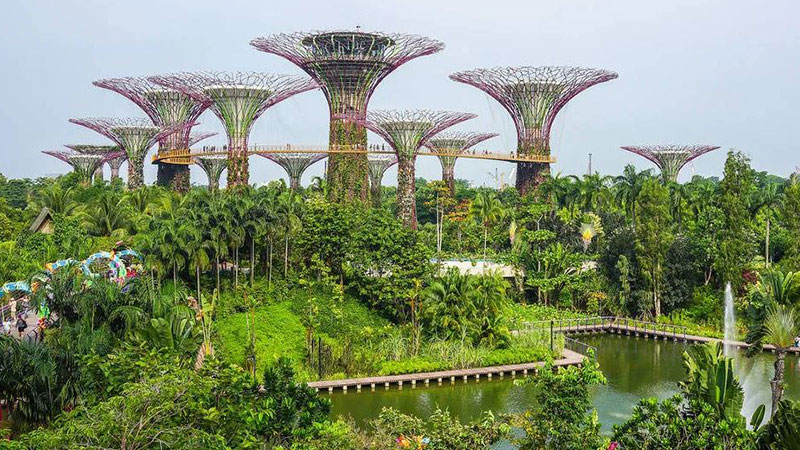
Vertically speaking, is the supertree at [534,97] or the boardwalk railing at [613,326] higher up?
the supertree at [534,97]

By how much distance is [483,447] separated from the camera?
1413 cm

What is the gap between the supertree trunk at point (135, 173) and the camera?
56.3m

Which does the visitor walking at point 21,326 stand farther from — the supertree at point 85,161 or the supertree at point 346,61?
the supertree at point 85,161

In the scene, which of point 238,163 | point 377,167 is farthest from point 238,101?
point 377,167

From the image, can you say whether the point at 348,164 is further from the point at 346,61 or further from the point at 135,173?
the point at 135,173

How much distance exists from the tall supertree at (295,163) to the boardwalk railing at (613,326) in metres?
36.1

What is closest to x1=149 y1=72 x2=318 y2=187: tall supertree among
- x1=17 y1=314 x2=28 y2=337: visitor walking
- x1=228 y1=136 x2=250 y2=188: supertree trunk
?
x1=228 y1=136 x2=250 y2=188: supertree trunk

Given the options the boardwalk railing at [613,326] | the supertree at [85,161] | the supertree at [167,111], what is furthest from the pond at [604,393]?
the supertree at [85,161]

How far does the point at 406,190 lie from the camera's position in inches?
1879

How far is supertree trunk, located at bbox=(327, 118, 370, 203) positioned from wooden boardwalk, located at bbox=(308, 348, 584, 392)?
2332 centimetres

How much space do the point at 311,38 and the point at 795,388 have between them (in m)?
31.5

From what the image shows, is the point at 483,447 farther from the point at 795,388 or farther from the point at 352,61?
the point at 352,61

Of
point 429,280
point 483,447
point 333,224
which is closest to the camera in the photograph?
point 483,447

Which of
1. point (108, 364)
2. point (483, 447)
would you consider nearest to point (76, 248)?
point (108, 364)
